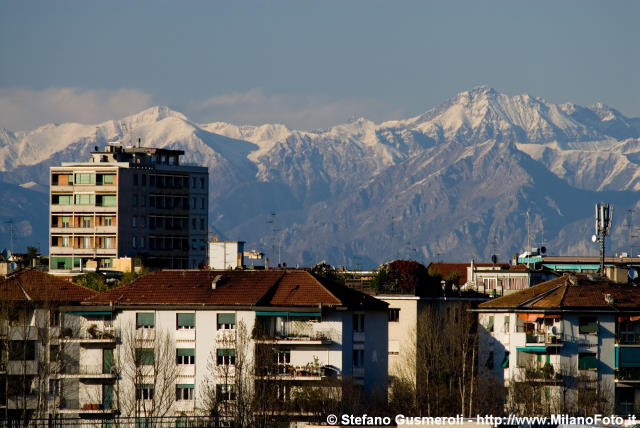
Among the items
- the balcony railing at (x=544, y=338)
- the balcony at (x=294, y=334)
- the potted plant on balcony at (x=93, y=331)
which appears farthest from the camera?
the balcony railing at (x=544, y=338)

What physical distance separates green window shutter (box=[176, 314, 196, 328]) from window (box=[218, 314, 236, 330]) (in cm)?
147

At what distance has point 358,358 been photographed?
91125mm

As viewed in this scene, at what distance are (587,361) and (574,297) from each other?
13.7 ft

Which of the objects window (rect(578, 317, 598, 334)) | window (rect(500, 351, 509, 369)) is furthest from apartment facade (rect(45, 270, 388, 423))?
window (rect(578, 317, 598, 334))

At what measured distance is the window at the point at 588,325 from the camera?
93375 millimetres

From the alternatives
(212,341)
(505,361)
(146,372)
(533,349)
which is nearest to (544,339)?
(533,349)

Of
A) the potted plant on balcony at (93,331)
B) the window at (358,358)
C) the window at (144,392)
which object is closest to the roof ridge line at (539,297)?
the window at (358,358)

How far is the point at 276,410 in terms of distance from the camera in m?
82.2

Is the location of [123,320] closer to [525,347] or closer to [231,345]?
[231,345]

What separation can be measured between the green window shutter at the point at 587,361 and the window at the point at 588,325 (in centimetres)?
143

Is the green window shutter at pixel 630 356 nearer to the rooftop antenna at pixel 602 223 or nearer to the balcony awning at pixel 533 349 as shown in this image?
the balcony awning at pixel 533 349

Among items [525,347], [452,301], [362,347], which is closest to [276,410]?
[362,347]

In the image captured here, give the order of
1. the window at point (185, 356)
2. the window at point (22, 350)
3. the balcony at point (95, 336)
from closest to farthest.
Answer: the window at point (22, 350)
the window at point (185, 356)
the balcony at point (95, 336)

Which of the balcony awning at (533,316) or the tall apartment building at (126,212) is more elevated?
the tall apartment building at (126,212)
